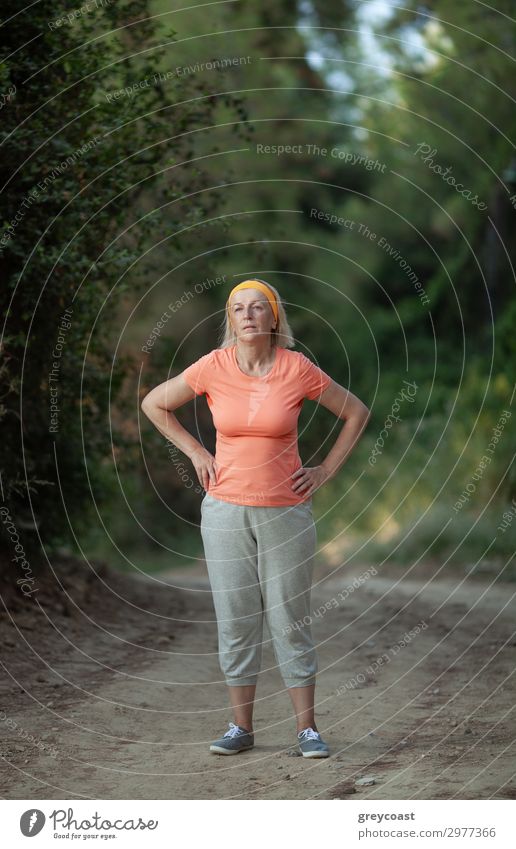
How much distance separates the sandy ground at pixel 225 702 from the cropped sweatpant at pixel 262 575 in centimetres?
57

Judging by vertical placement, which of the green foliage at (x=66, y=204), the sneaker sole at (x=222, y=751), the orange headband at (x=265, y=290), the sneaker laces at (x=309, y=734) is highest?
the green foliage at (x=66, y=204)

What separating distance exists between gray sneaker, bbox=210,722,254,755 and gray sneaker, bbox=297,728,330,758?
322 millimetres

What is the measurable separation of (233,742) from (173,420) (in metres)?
1.71

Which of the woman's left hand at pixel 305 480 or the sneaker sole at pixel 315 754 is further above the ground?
the woman's left hand at pixel 305 480

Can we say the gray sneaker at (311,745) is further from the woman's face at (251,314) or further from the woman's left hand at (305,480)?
the woman's face at (251,314)

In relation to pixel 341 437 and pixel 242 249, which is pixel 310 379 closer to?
pixel 341 437

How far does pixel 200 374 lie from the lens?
5.65 metres

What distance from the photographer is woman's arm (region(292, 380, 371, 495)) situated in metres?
5.55
